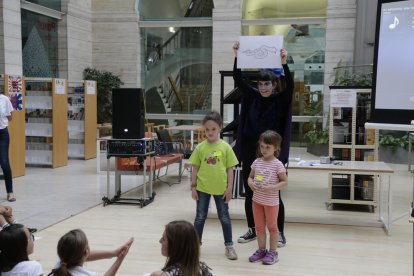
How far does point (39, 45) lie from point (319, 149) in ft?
25.2

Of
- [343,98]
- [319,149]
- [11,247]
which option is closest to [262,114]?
[343,98]

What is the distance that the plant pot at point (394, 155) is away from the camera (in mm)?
11148

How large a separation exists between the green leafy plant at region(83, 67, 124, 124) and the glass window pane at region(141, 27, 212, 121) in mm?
1307

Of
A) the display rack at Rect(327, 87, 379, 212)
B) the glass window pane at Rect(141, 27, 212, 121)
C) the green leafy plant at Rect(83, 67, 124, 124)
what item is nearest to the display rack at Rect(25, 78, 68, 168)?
the green leafy plant at Rect(83, 67, 124, 124)

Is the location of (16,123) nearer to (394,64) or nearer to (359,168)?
(359,168)

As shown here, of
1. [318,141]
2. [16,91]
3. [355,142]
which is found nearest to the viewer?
[355,142]

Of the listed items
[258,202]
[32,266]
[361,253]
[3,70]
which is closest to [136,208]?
[258,202]

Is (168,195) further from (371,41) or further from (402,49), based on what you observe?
(371,41)

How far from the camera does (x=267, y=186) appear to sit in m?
4.22

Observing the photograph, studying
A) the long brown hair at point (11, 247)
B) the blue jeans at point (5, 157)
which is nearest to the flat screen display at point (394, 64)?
the long brown hair at point (11, 247)

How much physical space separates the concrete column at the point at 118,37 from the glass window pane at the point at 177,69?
1.39 feet

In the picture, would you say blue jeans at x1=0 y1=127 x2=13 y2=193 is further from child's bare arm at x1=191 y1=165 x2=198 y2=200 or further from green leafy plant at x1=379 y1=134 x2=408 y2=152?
green leafy plant at x1=379 y1=134 x2=408 y2=152

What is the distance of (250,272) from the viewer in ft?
13.6

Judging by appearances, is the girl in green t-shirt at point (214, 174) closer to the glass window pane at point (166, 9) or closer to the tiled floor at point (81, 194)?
the tiled floor at point (81, 194)
